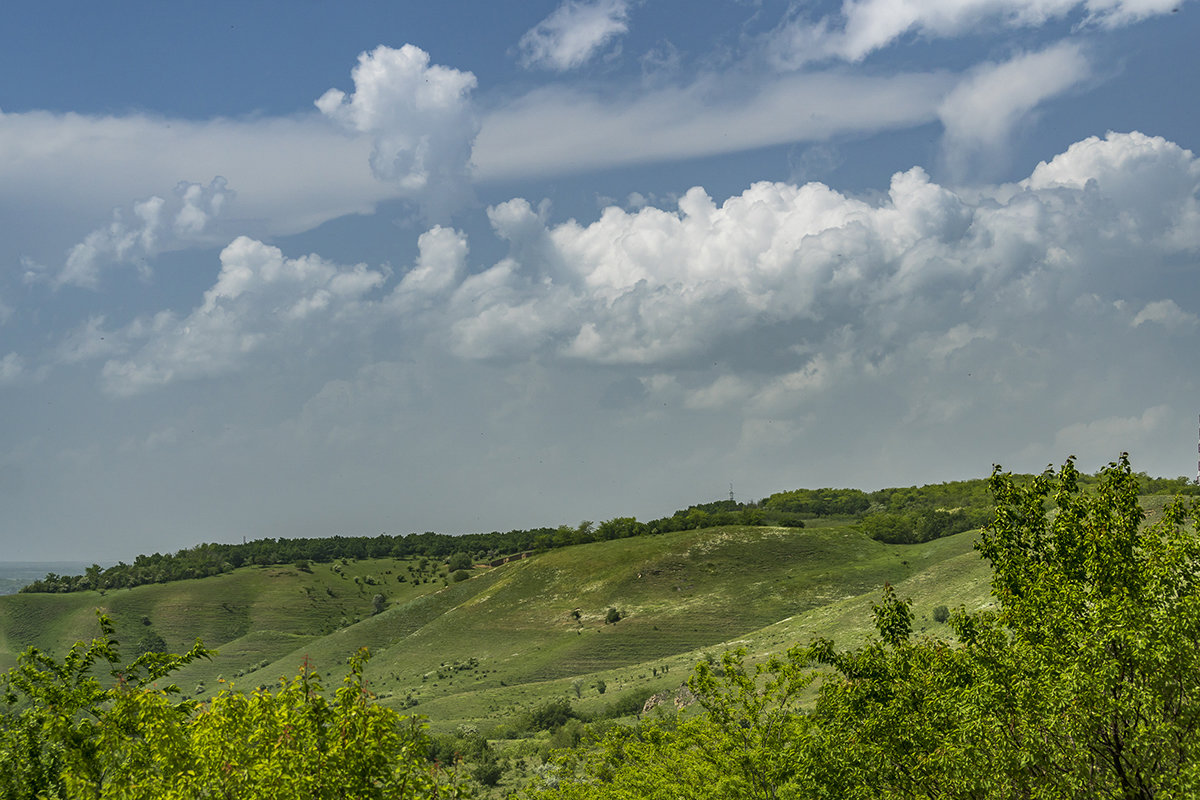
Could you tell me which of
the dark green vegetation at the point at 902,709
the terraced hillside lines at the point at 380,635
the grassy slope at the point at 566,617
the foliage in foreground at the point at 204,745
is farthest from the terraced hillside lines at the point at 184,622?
the foliage in foreground at the point at 204,745

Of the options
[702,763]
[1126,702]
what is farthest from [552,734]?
[1126,702]

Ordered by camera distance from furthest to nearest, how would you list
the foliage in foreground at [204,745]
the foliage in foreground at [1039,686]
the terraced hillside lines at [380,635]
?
1. the terraced hillside lines at [380,635]
2. the foliage in foreground at [1039,686]
3. the foliage in foreground at [204,745]

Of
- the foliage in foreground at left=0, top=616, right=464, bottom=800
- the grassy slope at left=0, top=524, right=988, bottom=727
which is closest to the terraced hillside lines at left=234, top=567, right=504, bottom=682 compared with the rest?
the grassy slope at left=0, top=524, right=988, bottom=727

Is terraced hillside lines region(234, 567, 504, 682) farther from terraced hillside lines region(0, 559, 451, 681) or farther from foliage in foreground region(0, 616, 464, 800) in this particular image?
foliage in foreground region(0, 616, 464, 800)

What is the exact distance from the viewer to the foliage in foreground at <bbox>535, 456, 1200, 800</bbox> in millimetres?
19688

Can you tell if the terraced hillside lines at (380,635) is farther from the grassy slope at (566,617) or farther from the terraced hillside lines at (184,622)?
the terraced hillside lines at (184,622)

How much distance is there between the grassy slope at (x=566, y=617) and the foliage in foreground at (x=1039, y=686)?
2262 inches

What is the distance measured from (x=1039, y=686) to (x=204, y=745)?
18206mm

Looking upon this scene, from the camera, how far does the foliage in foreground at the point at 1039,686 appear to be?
19.7 metres

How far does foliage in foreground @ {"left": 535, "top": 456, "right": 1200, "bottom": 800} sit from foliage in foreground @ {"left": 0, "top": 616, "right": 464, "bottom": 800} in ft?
41.1

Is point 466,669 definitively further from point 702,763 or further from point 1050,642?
point 1050,642

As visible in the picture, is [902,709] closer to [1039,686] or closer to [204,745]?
[1039,686]

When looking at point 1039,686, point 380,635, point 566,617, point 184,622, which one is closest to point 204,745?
point 1039,686

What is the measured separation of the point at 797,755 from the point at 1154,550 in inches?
505
